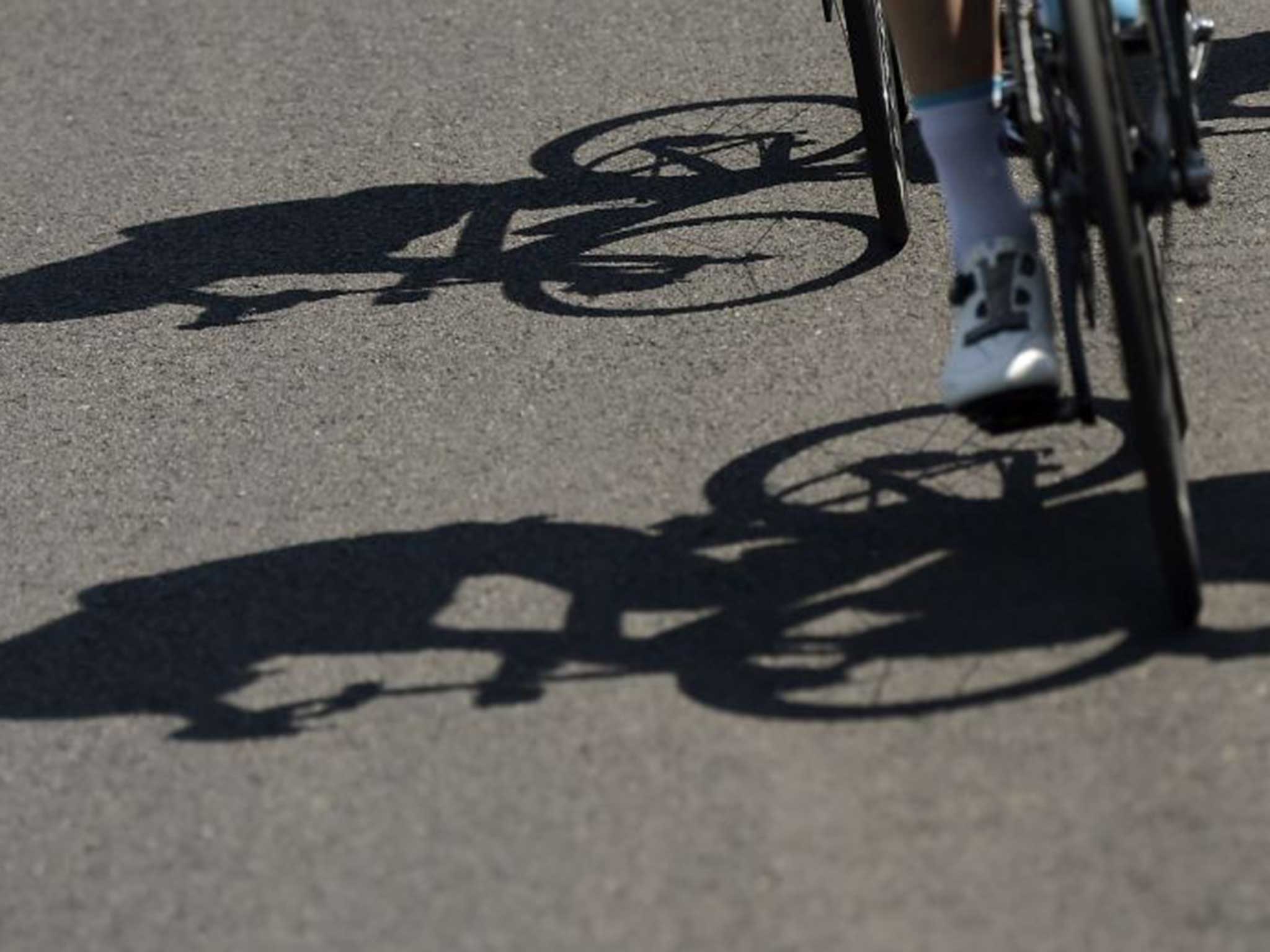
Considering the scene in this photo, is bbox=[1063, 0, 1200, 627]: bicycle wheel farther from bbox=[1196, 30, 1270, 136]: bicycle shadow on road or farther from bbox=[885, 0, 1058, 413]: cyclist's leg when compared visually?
bbox=[1196, 30, 1270, 136]: bicycle shadow on road

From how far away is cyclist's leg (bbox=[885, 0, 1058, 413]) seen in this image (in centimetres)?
450

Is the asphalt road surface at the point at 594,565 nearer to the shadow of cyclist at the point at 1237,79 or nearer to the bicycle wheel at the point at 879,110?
the shadow of cyclist at the point at 1237,79

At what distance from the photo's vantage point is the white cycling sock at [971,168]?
477 centimetres

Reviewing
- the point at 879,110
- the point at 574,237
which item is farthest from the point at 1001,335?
the point at 574,237

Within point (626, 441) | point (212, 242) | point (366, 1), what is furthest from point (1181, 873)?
point (366, 1)

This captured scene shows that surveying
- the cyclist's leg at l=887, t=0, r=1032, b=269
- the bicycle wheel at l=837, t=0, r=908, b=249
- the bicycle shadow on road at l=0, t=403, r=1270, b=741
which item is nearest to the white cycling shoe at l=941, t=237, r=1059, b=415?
the cyclist's leg at l=887, t=0, r=1032, b=269

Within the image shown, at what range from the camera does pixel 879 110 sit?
5984 millimetres

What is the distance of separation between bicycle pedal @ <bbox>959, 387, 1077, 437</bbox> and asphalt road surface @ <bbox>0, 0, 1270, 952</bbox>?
0.23 metres

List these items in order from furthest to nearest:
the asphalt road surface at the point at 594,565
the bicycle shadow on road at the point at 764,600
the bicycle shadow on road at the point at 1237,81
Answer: the bicycle shadow on road at the point at 1237,81, the bicycle shadow on road at the point at 764,600, the asphalt road surface at the point at 594,565

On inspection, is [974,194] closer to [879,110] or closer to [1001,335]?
[1001,335]

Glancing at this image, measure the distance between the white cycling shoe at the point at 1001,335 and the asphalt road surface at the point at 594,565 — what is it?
306 mm

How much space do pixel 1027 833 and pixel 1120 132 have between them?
1100mm

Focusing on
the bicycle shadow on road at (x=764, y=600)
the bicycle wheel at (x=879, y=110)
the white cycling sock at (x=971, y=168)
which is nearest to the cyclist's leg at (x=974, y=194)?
the white cycling sock at (x=971, y=168)

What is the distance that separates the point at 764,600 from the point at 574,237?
2214 mm
